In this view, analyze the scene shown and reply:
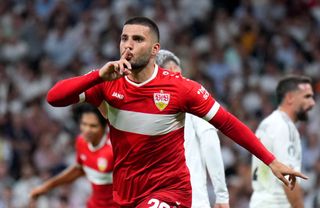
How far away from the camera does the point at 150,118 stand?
6773 millimetres

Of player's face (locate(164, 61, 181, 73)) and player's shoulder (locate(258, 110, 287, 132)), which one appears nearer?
player's face (locate(164, 61, 181, 73))

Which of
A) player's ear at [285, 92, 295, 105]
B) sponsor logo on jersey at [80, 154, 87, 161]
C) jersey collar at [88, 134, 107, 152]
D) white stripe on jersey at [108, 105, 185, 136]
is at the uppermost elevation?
player's ear at [285, 92, 295, 105]

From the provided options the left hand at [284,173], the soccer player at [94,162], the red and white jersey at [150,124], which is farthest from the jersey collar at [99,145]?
the left hand at [284,173]

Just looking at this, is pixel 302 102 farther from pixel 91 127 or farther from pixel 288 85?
pixel 91 127

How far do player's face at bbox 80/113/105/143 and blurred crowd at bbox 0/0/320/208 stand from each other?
390 centimetres

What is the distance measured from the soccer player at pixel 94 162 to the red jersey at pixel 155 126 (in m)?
2.16

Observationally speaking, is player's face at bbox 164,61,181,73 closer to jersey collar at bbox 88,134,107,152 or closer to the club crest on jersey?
the club crest on jersey

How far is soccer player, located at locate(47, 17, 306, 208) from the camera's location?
6746 millimetres

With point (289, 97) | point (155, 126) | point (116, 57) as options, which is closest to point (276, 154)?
point (289, 97)

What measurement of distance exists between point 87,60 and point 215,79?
93.5 inches

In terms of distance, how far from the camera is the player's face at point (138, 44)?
669 centimetres

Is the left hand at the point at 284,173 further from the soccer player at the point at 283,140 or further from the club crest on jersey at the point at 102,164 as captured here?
the club crest on jersey at the point at 102,164

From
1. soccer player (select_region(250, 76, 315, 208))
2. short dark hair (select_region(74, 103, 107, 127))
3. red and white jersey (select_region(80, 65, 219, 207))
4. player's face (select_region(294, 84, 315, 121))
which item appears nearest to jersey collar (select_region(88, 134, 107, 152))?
short dark hair (select_region(74, 103, 107, 127))

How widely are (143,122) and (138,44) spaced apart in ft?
1.84
